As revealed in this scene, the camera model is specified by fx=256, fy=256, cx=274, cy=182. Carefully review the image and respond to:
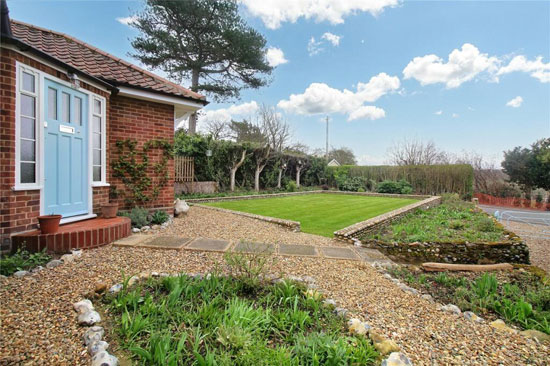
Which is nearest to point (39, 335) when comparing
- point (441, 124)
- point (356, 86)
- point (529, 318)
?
point (529, 318)

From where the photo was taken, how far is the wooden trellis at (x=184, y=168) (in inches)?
521

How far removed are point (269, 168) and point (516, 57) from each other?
13.4 meters

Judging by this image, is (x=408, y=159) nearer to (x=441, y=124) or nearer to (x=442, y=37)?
(x=441, y=124)

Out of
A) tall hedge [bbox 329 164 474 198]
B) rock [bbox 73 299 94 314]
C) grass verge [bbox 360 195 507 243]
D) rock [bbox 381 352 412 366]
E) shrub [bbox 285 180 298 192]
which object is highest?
tall hedge [bbox 329 164 474 198]

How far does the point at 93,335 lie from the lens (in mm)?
2012

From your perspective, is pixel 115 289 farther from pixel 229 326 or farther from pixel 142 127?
pixel 142 127

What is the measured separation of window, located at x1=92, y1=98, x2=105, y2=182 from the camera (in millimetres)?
5574

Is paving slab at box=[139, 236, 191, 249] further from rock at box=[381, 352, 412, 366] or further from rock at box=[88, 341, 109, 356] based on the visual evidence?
rock at box=[381, 352, 412, 366]

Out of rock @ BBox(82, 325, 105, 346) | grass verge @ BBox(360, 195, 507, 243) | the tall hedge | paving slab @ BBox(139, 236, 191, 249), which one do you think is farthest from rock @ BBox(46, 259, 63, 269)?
the tall hedge

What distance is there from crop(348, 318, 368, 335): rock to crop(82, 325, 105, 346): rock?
6.84 feet

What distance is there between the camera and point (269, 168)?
59.1ft

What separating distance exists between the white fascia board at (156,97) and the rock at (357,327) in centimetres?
652

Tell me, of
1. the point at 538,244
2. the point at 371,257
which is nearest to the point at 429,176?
the point at 538,244

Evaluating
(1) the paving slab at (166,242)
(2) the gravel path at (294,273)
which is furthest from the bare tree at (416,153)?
(1) the paving slab at (166,242)
